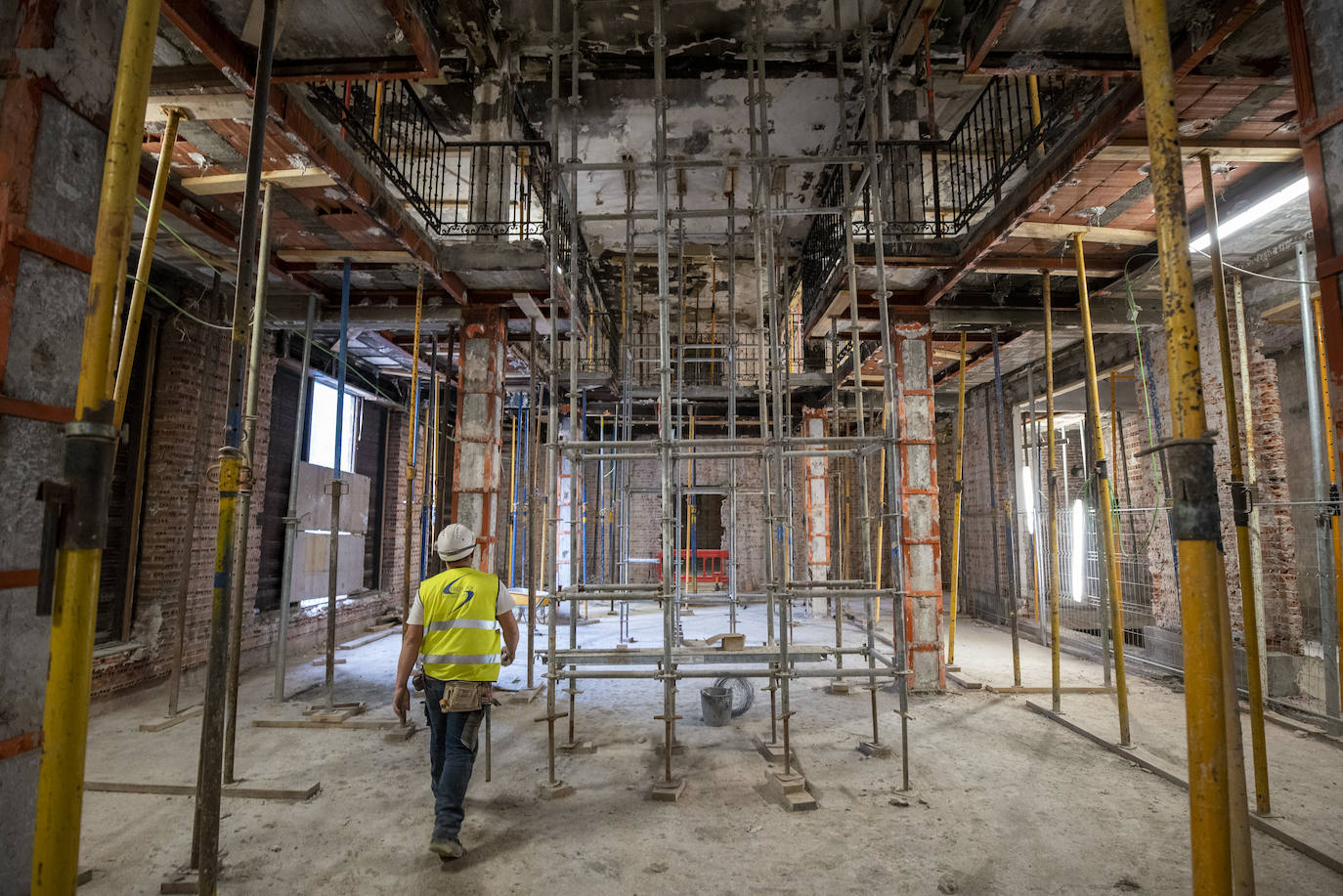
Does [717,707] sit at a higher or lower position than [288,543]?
lower

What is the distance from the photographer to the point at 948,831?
3.75 m

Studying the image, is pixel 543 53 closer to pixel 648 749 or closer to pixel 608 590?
pixel 608 590

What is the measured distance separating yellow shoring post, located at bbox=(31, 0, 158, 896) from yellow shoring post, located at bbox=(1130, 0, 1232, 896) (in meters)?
2.73

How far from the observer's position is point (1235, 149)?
4.38m

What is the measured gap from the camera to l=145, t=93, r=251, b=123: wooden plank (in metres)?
3.85

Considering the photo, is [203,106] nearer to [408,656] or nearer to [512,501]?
[408,656]

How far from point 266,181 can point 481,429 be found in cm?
333

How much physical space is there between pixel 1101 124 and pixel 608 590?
15.9ft

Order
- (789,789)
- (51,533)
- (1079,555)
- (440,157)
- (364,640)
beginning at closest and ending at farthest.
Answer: (51,533) → (789,789) → (440,157) → (364,640) → (1079,555)

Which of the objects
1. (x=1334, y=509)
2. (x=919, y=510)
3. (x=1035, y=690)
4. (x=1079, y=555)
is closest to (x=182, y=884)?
(x=919, y=510)

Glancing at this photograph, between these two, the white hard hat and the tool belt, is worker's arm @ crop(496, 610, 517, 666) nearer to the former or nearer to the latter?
the tool belt

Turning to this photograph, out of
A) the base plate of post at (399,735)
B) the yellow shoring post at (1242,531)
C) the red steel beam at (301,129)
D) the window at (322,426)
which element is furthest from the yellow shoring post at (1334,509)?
the window at (322,426)

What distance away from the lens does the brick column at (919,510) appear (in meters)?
7.09

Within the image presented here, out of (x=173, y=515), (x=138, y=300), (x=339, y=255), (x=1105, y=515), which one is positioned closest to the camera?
(x=138, y=300)
